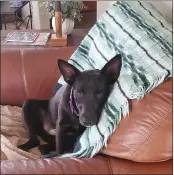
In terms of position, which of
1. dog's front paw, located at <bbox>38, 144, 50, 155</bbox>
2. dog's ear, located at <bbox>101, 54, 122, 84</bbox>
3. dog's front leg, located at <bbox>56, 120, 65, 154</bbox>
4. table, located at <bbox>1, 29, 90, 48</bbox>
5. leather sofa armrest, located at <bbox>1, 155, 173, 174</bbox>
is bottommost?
dog's front paw, located at <bbox>38, 144, 50, 155</bbox>

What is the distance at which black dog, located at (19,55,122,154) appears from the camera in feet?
3.31

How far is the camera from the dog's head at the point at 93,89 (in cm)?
100

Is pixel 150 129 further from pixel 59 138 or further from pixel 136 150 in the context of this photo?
pixel 59 138

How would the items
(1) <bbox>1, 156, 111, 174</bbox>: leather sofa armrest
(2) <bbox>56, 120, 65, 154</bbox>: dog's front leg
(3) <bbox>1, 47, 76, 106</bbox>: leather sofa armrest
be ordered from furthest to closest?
(3) <bbox>1, 47, 76, 106</bbox>: leather sofa armrest, (2) <bbox>56, 120, 65, 154</bbox>: dog's front leg, (1) <bbox>1, 156, 111, 174</bbox>: leather sofa armrest

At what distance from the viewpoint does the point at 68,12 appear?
5.35ft

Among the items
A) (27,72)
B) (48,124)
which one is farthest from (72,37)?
(48,124)

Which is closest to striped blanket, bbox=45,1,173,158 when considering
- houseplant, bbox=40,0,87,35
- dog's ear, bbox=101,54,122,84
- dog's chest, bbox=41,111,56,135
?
dog's ear, bbox=101,54,122,84

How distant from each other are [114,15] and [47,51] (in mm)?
387

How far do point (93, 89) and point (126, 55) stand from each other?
169 millimetres

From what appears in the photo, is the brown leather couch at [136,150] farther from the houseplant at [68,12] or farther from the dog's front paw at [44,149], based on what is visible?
the houseplant at [68,12]

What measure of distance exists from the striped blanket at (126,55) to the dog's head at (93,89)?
0.08 ft

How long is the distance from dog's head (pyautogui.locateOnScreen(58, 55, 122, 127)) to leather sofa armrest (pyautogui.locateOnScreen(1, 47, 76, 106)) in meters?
0.42

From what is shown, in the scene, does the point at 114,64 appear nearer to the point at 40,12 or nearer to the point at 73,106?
the point at 73,106

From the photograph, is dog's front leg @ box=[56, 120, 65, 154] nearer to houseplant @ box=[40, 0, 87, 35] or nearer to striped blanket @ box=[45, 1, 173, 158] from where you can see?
striped blanket @ box=[45, 1, 173, 158]
